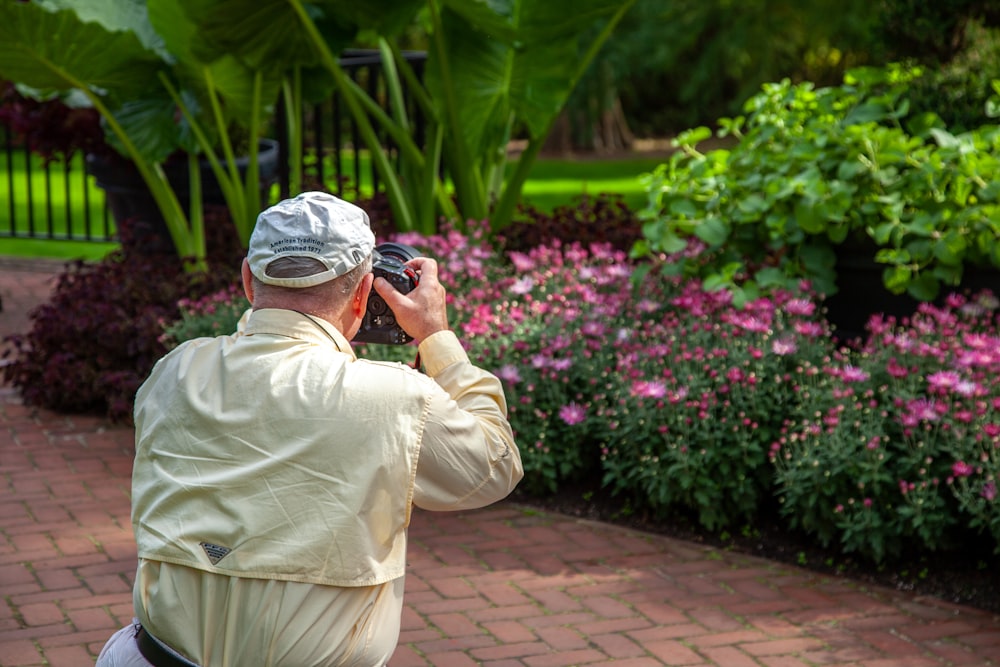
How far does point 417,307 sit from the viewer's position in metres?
2.49

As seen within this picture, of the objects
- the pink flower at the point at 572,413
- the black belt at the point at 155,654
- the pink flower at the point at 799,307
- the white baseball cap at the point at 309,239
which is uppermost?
the white baseball cap at the point at 309,239

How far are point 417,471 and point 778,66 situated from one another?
18.4 m

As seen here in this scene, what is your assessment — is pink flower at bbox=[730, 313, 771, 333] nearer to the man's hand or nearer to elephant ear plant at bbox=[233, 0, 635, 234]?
elephant ear plant at bbox=[233, 0, 635, 234]

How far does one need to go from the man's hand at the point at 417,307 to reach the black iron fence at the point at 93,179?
468 cm

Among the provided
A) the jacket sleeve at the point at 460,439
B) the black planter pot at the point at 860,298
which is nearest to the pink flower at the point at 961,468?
the black planter pot at the point at 860,298

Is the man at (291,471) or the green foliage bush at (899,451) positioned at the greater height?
the man at (291,471)

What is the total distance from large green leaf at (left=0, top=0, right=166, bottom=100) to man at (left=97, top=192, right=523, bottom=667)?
4.53 metres

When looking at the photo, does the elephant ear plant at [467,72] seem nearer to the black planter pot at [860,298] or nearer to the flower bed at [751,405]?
the flower bed at [751,405]

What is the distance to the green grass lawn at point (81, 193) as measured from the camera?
1142 centimetres

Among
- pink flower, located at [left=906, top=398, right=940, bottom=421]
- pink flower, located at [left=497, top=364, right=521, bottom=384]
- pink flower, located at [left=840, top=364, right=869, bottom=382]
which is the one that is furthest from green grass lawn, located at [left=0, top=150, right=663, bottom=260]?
pink flower, located at [left=906, top=398, right=940, bottom=421]

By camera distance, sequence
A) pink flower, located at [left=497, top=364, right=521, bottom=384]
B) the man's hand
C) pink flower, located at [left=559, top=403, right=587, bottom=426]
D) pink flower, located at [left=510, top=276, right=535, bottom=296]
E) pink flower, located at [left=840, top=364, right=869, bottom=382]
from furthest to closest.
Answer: pink flower, located at [left=510, top=276, right=535, bottom=296]
pink flower, located at [left=497, top=364, right=521, bottom=384]
pink flower, located at [left=559, top=403, right=587, bottom=426]
pink flower, located at [left=840, top=364, right=869, bottom=382]
the man's hand

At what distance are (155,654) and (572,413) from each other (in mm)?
2853

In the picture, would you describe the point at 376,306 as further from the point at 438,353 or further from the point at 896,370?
the point at 896,370

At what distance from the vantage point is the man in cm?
221
